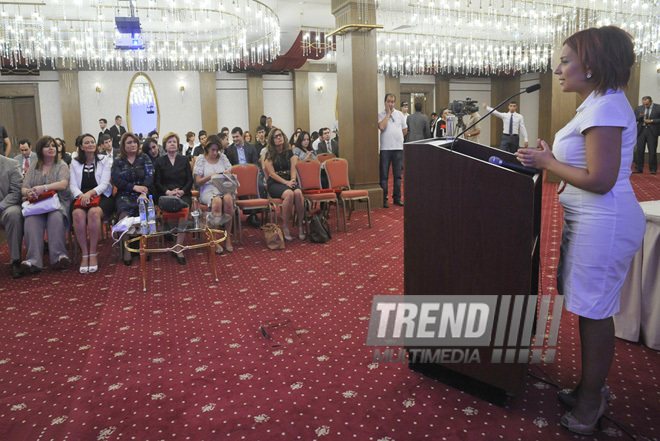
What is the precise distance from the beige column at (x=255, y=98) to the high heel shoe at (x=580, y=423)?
46.2ft

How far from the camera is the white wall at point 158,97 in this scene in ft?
45.8

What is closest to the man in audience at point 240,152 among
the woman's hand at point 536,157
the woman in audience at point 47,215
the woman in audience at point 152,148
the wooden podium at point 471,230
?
the woman in audience at point 152,148

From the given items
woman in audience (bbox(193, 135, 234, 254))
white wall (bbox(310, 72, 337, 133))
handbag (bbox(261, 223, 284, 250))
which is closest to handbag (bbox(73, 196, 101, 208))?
woman in audience (bbox(193, 135, 234, 254))

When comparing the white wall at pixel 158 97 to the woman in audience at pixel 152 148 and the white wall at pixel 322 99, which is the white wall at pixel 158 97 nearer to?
the white wall at pixel 322 99

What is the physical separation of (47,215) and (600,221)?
17.0 ft

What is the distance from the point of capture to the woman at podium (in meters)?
1.83

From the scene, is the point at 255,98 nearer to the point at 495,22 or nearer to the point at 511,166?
the point at 495,22

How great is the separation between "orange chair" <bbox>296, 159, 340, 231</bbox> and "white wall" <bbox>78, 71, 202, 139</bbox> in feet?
30.8

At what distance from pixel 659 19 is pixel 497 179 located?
1229cm

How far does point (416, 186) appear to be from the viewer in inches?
95.0

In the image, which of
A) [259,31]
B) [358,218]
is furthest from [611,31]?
[259,31]

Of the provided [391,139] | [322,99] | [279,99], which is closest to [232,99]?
[279,99]

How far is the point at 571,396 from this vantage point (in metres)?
2.27

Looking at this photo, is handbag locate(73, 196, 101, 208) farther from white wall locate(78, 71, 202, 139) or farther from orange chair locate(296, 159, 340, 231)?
white wall locate(78, 71, 202, 139)
